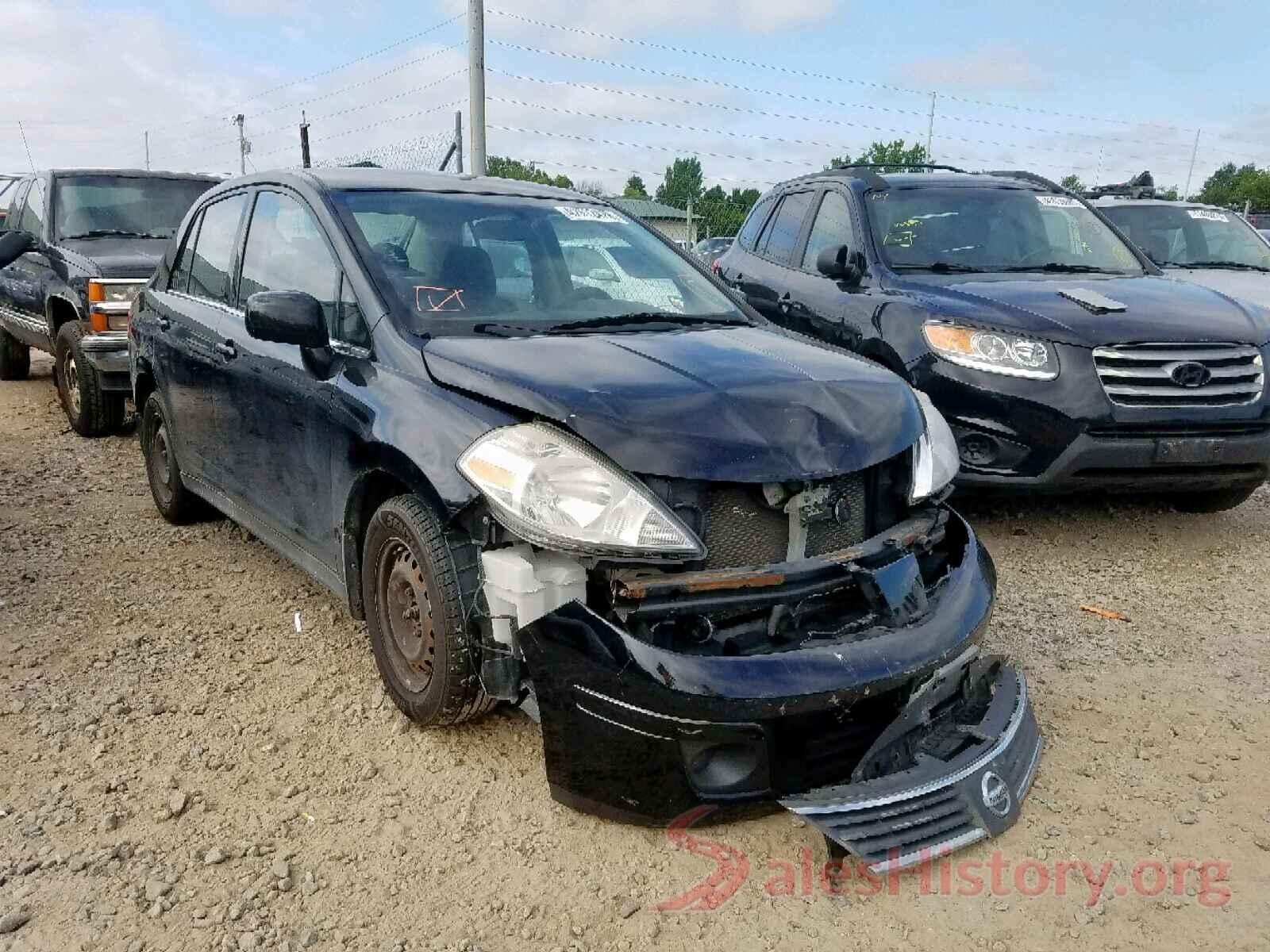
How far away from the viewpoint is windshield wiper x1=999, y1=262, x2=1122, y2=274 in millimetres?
5684

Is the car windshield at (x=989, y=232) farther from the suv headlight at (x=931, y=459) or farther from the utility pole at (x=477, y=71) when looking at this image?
the utility pole at (x=477, y=71)

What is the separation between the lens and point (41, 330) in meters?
8.02

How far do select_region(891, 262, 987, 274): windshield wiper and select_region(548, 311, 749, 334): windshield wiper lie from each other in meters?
2.24

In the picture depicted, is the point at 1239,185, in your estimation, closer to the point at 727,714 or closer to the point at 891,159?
the point at 891,159

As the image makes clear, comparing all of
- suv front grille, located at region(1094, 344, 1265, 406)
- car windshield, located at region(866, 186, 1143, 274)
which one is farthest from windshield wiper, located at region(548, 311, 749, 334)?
car windshield, located at region(866, 186, 1143, 274)

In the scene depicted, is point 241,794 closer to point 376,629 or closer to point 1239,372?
point 376,629

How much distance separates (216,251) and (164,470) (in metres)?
1.26

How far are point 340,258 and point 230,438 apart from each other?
3.67 feet

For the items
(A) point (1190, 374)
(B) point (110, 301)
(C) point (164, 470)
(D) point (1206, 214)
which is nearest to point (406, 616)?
(C) point (164, 470)

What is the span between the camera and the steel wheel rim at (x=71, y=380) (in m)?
7.21

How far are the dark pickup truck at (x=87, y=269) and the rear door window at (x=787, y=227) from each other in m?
4.01

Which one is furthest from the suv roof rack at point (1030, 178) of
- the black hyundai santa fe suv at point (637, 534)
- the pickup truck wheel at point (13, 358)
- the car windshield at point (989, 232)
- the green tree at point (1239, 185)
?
the green tree at point (1239, 185)

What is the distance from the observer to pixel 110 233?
26.2 feet
